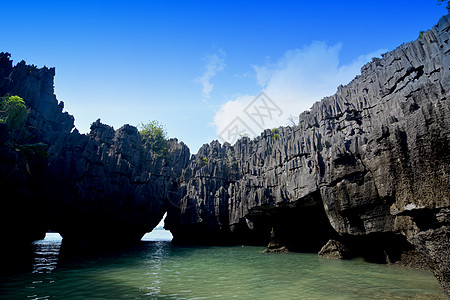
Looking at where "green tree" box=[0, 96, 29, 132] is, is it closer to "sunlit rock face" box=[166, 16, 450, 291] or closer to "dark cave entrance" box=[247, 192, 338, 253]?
"sunlit rock face" box=[166, 16, 450, 291]

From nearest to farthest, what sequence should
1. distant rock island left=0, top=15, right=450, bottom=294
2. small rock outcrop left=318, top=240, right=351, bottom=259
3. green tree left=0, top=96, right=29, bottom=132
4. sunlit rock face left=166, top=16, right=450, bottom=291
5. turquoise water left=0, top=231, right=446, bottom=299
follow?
sunlit rock face left=166, top=16, right=450, bottom=291
distant rock island left=0, top=15, right=450, bottom=294
turquoise water left=0, top=231, right=446, bottom=299
small rock outcrop left=318, top=240, right=351, bottom=259
green tree left=0, top=96, right=29, bottom=132

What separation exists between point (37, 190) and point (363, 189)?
28.3 meters

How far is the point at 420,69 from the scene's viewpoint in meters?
23.3

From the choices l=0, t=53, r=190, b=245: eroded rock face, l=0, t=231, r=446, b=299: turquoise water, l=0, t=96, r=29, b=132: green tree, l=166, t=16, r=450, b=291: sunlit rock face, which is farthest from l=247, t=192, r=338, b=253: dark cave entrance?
l=0, t=96, r=29, b=132: green tree

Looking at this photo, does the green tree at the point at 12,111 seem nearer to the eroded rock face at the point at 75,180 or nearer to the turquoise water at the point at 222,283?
the eroded rock face at the point at 75,180

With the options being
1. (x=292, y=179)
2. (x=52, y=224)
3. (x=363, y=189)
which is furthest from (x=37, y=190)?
(x=363, y=189)

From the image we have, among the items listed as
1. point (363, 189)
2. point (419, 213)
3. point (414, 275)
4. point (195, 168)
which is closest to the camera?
point (419, 213)

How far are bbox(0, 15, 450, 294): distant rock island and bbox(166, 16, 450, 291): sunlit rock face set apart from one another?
60 millimetres

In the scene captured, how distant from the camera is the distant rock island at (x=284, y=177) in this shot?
825cm

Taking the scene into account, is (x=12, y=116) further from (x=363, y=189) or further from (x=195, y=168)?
(x=363, y=189)

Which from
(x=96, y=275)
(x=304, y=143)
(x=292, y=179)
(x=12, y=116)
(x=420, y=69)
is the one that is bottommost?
(x=96, y=275)

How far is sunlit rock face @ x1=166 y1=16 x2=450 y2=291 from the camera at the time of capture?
7.76 meters

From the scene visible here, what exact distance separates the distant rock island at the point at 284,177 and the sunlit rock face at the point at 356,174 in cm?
6

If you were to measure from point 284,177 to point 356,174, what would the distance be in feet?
26.7
